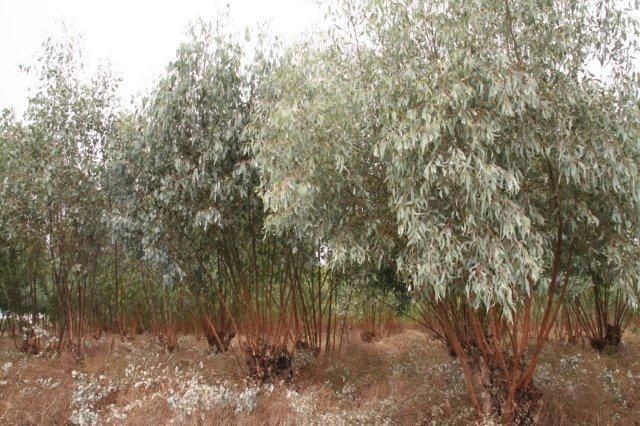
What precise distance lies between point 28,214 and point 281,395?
7504mm

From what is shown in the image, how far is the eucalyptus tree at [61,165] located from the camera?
11.7m

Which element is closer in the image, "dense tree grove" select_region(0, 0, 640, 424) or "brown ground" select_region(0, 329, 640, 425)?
"dense tree grove" select_region(0, 0, 640, 424)

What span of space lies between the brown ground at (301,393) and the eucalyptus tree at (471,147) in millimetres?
2218

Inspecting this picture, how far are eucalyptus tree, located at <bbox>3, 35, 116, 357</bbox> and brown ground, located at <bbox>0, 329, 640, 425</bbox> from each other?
2.91 metres

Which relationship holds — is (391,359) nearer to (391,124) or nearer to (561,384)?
(561,384)

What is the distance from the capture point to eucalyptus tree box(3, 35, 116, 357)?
11.7 m

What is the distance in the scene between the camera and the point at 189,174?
31.8 ft

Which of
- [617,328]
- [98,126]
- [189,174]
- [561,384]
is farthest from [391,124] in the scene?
[617,328]

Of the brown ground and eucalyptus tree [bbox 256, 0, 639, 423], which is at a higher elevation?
eucalyptus tree [bbox 256, 0, 639, 423]

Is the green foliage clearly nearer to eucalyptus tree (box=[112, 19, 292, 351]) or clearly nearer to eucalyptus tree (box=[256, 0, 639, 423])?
eucalyptus tree (box=[256, 0, 639, 423])

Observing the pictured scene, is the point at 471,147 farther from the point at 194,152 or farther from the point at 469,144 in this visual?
the point at 194,152

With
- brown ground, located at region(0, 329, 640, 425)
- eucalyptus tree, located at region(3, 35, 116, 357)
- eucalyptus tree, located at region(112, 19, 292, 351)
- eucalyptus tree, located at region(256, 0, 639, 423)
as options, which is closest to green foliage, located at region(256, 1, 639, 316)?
eucalyptus tree, located at region(256, 0, 639, 423)

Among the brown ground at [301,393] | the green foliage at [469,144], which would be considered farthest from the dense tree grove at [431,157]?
the brown ground at [301,393]

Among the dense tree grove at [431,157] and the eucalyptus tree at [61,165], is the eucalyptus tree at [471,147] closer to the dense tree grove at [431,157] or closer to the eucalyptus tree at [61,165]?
the dense tree grove at [431,157]
